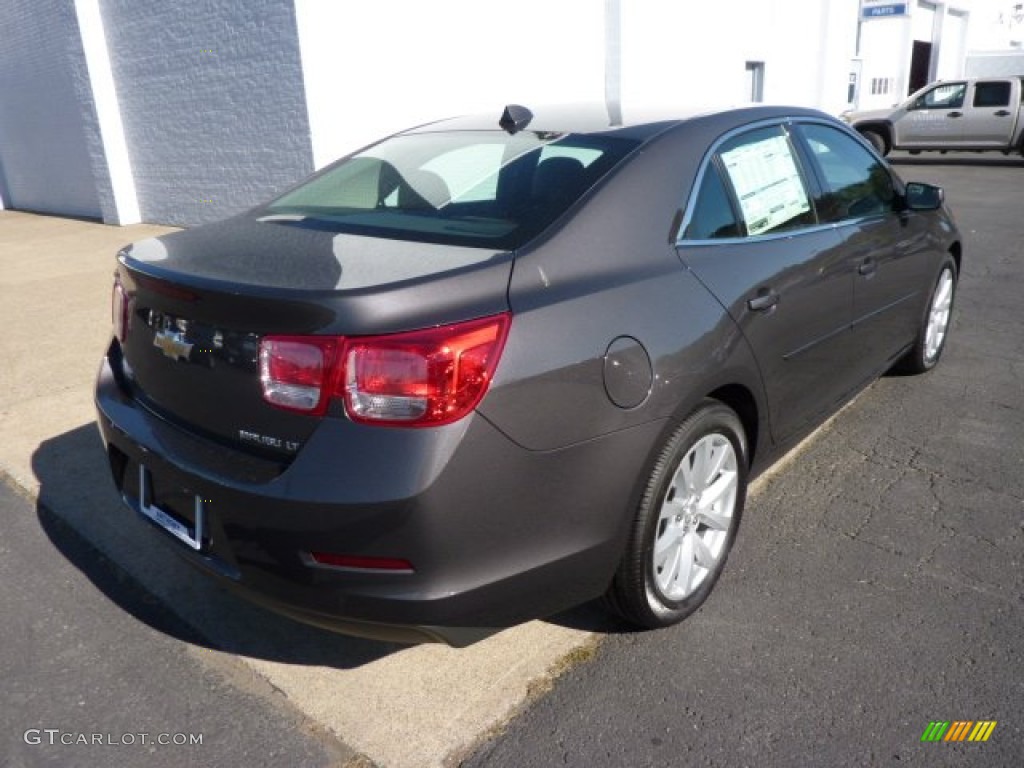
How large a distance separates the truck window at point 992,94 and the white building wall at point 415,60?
9.35 m

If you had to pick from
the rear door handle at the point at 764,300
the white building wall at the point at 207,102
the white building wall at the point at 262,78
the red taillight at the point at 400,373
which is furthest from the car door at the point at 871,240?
the white building wall at the point at 207,102

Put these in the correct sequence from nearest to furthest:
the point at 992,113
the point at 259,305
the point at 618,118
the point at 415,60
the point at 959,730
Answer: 1. the point at 259,305
2. the point at 959,730
3. the point at 618,118
4. the point at 415,60
5. the point at 992,113

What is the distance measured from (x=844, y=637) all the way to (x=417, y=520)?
1.55 m

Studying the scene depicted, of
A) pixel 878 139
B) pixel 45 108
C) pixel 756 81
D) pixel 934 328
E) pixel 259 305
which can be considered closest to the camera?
pixel 259 305

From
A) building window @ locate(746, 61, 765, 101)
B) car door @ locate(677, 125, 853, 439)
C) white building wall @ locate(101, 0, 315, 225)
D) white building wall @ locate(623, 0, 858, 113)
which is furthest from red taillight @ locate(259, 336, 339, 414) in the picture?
building window @ locate(746, 61, 765, 101)

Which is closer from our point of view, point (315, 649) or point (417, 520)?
point (417, 520)

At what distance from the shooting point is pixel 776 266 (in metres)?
3.09

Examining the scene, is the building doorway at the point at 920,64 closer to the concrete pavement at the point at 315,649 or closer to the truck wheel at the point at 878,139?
the truck wheel at the point at 878,139

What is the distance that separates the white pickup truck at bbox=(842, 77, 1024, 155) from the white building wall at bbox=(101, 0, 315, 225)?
11.8 metres

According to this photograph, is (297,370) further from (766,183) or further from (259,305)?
(766,183)

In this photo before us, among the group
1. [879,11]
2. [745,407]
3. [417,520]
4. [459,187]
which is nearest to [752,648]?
[745,407]

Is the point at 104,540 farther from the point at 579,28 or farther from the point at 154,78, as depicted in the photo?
the point at 579,28

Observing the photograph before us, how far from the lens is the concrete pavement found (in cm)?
244

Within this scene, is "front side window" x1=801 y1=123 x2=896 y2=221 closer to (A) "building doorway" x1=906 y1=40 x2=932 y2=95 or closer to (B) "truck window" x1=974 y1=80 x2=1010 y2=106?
(B) "truck window" x1=974 y1=80 x2=1010 y2=106
